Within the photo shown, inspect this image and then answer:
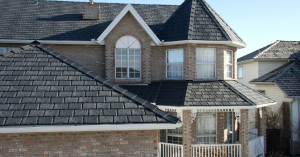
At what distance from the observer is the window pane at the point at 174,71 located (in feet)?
45.5

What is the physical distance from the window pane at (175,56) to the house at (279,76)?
826 cm

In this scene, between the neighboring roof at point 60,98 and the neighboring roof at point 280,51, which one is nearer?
the neighboring roof at point 60,98

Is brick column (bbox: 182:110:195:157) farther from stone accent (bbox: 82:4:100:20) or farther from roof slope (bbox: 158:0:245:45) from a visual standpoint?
stone accent (bbox: 82:4:100:20)

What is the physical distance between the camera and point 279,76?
754 inches

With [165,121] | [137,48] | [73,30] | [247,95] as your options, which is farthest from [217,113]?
[73,30]

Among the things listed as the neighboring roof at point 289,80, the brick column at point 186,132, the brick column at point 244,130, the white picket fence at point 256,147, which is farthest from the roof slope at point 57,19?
the neighboring roof at point 289,80

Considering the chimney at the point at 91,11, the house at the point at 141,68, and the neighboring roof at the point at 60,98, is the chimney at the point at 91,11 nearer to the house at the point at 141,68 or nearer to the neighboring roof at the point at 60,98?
the house at the point at 141,68

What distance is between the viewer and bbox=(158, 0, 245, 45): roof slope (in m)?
13.5

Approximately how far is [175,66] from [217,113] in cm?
321

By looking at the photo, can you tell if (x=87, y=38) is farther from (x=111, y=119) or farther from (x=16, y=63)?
(x=111, y=119)

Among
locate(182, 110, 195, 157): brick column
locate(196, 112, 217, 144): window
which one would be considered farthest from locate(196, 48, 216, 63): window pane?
locate(182, 110, 195, 157): brick column

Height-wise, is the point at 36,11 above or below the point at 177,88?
above

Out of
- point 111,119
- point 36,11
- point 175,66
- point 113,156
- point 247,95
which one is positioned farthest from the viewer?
point 36,11

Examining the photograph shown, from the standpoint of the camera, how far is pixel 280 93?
63.8ft
